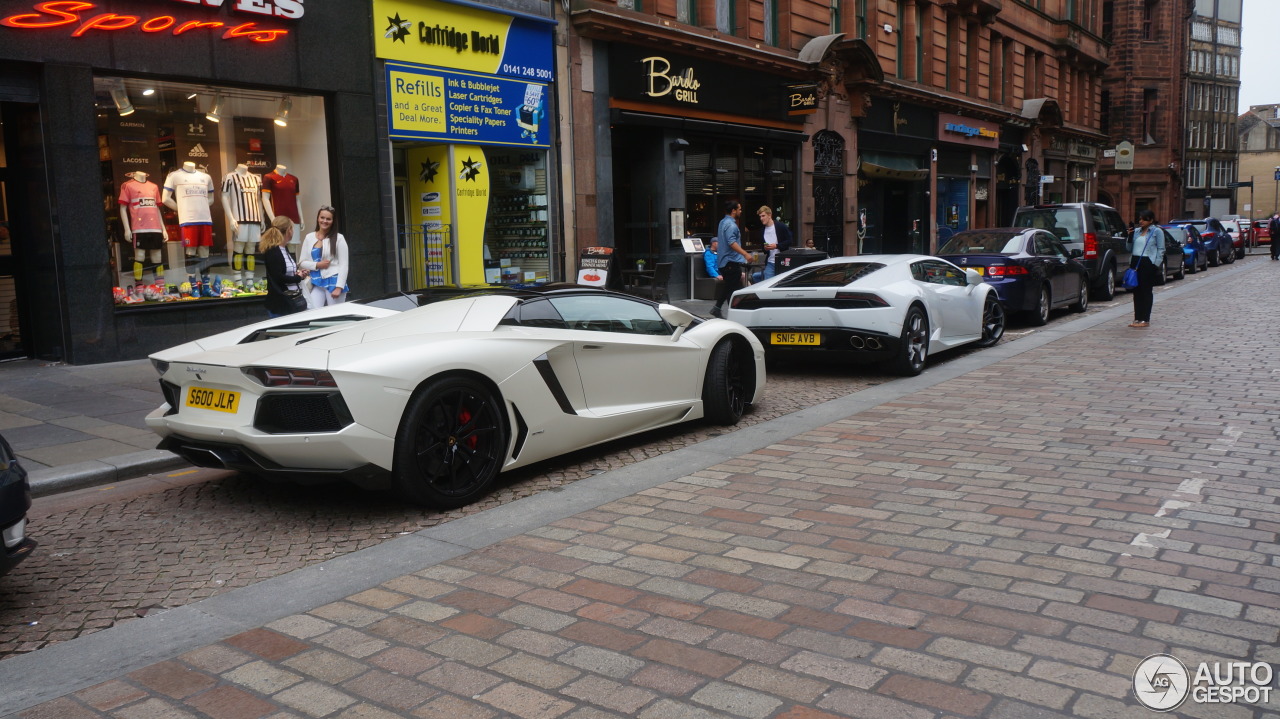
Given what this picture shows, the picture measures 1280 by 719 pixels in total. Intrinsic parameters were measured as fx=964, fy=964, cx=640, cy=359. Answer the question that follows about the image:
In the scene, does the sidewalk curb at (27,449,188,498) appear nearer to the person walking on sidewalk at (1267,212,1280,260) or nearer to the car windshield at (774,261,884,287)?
the car windshield at (774,261,884,287)

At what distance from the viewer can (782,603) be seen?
3.88 meters

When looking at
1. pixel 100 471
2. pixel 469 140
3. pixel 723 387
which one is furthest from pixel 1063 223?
pixel 100 471

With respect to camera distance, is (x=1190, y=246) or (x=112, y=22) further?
(x=1190, y=246)

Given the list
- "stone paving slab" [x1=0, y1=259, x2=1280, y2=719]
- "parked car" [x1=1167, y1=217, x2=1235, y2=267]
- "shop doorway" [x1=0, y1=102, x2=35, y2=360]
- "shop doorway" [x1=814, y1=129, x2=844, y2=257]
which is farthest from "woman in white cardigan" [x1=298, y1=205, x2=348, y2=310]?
"parked car" [x1=1167, y1=217, x2=1235, y2=267]

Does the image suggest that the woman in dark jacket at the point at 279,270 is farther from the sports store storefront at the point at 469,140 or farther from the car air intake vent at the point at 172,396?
the sports store storefront at the point at 469,140

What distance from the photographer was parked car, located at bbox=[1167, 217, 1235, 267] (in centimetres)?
3162

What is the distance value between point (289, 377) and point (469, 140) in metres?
10.7

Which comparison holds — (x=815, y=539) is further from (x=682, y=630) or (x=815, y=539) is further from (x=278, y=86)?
(x=278, y=86)

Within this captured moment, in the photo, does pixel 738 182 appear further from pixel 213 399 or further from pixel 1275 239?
pixel 1275 239

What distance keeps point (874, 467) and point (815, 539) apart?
1.60 meters

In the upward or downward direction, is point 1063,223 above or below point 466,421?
above

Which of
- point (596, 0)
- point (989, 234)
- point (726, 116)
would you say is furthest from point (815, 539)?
point (726, 116)

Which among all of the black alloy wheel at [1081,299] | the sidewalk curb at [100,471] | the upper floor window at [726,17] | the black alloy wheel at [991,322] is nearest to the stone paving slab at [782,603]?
the sidewalk curb at [100,471]

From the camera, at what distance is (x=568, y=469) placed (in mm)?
6473
